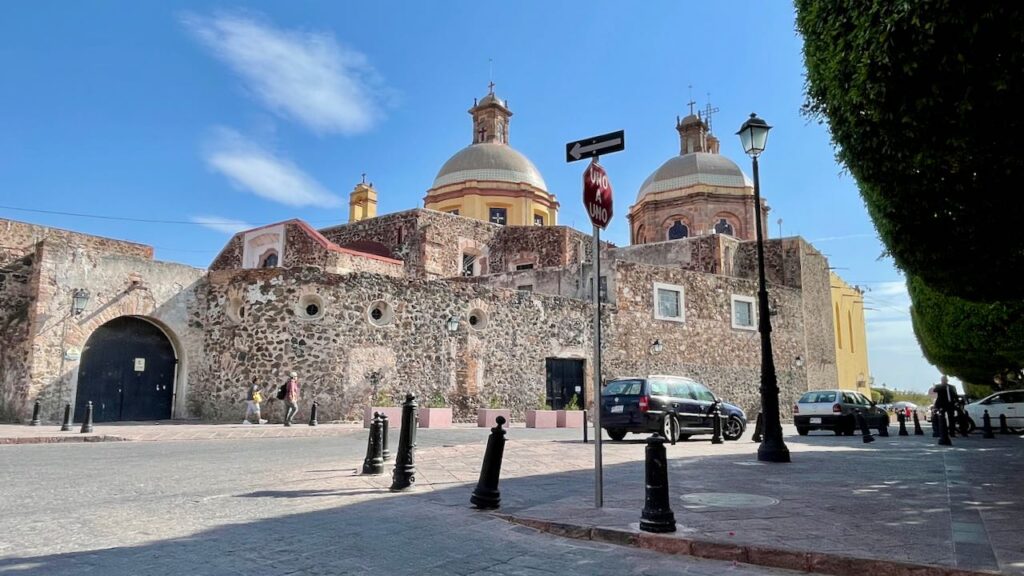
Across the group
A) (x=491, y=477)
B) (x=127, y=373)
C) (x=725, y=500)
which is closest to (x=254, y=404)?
(x=127, y=373)

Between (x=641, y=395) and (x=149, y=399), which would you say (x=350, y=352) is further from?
(x=641, y=395)

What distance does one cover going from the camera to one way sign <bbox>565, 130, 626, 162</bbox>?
6250 millimetres

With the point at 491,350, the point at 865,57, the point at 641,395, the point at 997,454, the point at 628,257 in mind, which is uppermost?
the point at 628,257

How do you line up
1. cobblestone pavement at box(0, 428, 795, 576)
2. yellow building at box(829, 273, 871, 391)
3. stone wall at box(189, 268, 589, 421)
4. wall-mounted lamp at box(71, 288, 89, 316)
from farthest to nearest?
yellow building at box(829, 273, 871, 391) < stone wall at box(189, 268, 589, 421) < wall-mounted lamp at box(71, 288, 89, 316) < cobblestone pavement at box(0, 428, 795, 576)

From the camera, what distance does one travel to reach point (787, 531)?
4.94 m

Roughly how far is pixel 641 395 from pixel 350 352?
867 centimetres

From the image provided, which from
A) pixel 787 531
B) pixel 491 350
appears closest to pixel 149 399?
pixel 491 350

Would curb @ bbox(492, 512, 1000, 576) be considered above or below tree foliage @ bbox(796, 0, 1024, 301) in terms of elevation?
below

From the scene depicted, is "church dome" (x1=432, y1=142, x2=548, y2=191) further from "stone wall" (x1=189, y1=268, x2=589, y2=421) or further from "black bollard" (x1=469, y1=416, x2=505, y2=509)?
→ "black bollard" (x1=469, y1=416, x2=505, y2=509)

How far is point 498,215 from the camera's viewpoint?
38.3m

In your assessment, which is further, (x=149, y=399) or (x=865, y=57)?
(x=149, y=399)

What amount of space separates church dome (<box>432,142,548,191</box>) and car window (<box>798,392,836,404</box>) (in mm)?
22239

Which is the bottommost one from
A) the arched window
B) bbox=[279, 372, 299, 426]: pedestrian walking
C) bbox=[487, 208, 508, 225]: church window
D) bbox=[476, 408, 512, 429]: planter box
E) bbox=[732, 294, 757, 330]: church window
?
bbox=[476, 408, 512, 429]: planter box

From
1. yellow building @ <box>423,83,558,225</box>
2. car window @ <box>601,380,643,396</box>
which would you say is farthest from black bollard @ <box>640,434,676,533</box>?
yellow building @ <box>423,83,558,225</box>
